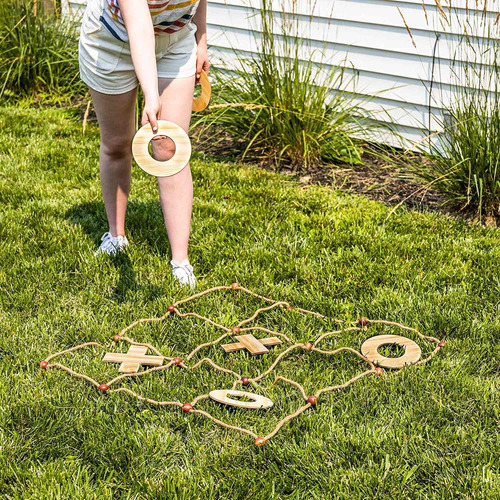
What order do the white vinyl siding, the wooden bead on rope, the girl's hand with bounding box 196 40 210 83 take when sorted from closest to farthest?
the wooden bead on rope < the girl's hand with bounding box 196 40 210 83 < the white vinyl siding

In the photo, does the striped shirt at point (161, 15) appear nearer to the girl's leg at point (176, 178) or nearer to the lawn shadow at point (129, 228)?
the girl's leg at point (176, 178)

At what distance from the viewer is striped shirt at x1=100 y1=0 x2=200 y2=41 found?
277cm

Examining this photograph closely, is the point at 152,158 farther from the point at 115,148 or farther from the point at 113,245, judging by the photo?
the point at 113,245

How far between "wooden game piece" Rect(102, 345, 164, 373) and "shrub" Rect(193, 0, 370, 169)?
2.54m

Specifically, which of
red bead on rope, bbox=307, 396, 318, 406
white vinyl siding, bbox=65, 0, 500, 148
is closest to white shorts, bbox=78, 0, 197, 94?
red bead on rope, bbox=307, 396, 318, 406

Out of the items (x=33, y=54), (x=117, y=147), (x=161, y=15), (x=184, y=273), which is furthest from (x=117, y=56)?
(x=33, y=54)

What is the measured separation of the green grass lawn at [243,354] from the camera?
213 centimetres

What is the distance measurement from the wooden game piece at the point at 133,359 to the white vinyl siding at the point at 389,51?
3.15 m

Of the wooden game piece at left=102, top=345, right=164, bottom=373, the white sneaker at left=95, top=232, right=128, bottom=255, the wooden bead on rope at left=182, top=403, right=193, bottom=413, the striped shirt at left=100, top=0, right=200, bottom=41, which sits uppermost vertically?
the striped shirt at left=100, top=0, right=200, bottom=41

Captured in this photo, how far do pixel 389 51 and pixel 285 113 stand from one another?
1018mm

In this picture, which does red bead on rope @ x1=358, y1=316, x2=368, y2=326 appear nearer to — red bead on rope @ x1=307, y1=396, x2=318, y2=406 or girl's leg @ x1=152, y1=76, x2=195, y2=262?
red bead on rope @ x1=307, y1=396, x2=318, y2=406

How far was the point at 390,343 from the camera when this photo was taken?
280 cm

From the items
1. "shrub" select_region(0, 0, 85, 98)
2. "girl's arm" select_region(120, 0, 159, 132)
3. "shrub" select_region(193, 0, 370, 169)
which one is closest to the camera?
"girl's arm" select_region(120, 0, 159, 132)

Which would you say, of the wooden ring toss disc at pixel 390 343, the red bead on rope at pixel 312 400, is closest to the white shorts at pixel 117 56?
the wooden ring toss disc at pixel 390 343
